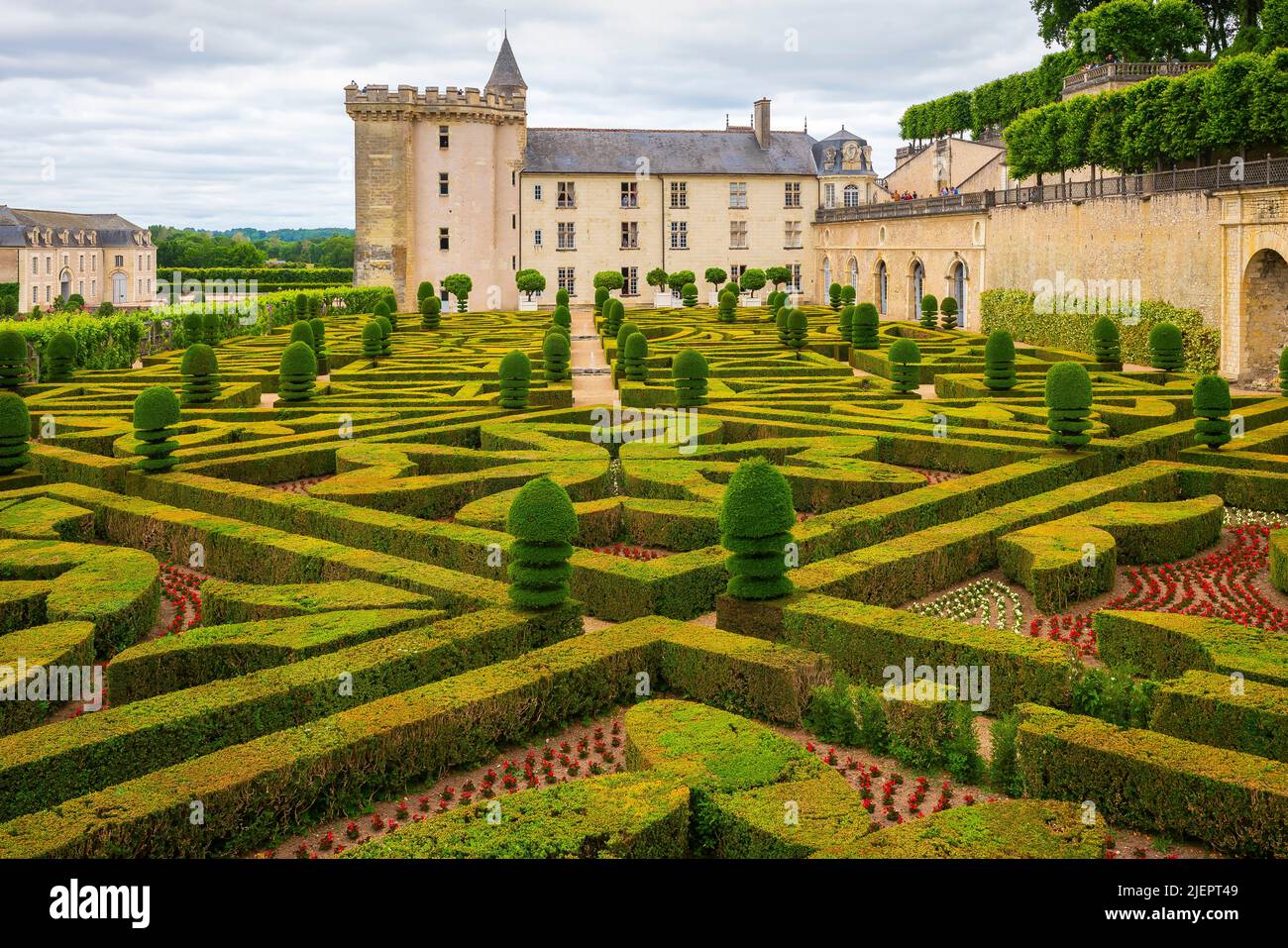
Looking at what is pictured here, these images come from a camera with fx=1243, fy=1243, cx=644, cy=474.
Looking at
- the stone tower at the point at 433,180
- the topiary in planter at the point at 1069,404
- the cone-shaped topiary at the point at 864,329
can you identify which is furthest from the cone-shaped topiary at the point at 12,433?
the stone tower at the point at 433,180

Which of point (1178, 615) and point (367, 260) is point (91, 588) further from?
point (367, 260)

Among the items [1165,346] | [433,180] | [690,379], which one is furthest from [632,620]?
[433,180]

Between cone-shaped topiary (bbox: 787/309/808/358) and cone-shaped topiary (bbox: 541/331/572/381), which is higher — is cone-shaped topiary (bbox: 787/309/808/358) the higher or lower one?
the higher one

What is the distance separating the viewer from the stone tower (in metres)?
51.7

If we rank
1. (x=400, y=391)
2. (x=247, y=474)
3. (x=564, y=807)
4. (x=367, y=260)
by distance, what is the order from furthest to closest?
(x=367, y=260)
(x=400, y=391)
(x=247, y=474)
(x=564, y=807)

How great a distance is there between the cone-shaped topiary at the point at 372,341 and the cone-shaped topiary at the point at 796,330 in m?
9.63

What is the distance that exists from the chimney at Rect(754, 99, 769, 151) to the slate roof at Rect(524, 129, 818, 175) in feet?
0.87

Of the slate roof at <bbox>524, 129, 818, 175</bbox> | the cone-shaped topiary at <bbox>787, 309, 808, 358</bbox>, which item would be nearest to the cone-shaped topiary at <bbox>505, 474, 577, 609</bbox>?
the cone-shaped topiary at <bbox>787, 309, 808, 358</bbox>

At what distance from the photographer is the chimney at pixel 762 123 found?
5856 centimetres

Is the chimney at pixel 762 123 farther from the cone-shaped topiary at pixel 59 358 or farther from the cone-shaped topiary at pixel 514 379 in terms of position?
the cone-shaped topiary at pixel 514 379

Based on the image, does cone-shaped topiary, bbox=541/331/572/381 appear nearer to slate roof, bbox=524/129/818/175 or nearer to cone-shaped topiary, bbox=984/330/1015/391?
cone-shaped topiary, bbox=984/330/1015/391
